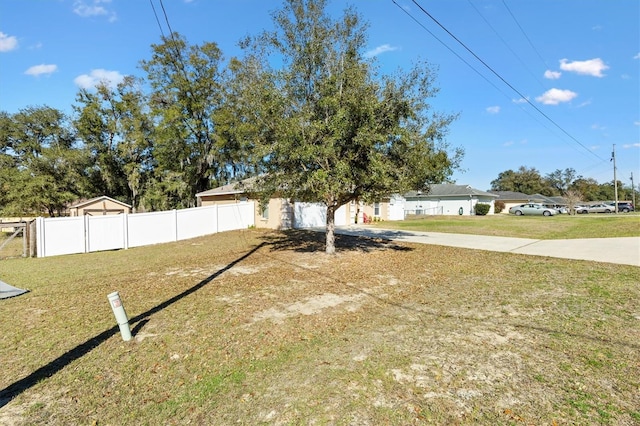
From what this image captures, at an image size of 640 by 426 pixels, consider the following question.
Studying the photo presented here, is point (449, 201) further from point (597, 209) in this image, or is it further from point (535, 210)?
point (597, 209)

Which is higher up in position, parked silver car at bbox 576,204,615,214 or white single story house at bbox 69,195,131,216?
white single story house at bbox 69,195,131,216

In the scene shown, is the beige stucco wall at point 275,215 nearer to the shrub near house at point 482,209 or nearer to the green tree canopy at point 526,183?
the shrub near house at point 482,209

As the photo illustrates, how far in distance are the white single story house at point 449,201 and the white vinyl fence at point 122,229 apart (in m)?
24.4

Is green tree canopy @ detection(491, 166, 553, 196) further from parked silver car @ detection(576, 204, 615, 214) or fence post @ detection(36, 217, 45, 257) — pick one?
A: fence post @ detection(36, 217, 45, 257)

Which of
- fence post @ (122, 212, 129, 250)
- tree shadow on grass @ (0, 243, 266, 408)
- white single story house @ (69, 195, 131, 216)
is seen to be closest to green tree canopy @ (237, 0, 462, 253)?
tree shadow on grass @ (0, 243, 266, 408)

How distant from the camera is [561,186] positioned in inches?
2980

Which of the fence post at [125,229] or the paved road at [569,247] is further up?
the fence post at [125,229]

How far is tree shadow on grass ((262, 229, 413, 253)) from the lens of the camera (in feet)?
39.6

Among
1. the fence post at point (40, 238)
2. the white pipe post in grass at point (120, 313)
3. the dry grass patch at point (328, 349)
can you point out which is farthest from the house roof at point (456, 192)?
the white pipe post in grass at point (120, 313)

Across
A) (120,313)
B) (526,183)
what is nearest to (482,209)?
(120,313)

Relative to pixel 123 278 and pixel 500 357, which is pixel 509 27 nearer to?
pixel 500 357

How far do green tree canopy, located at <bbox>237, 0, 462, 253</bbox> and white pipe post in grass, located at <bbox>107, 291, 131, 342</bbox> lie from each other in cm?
504

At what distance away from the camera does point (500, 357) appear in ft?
12.1

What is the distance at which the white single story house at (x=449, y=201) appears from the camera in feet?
121
